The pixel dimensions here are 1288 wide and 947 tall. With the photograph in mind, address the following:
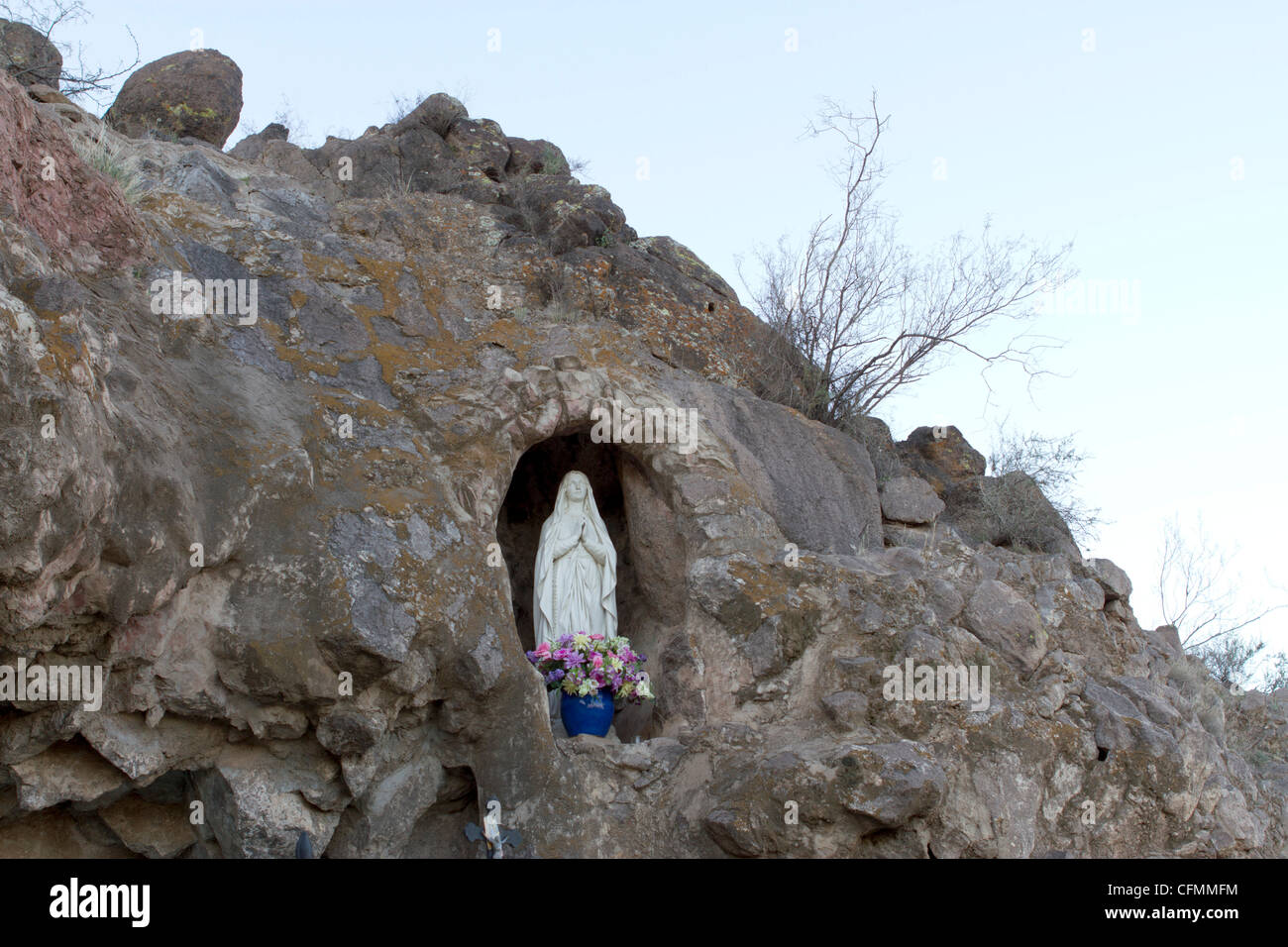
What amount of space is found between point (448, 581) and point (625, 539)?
2914mm

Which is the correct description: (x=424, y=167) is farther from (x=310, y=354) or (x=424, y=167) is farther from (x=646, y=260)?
(x=310, y=354)

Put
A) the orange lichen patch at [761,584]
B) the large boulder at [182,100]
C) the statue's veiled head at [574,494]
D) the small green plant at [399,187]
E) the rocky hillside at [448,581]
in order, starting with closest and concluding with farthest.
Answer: the rocky hillside at [448,581]
the orange lichen patch at [761,584]
the statue's veiled head at [574,494]
the small green plant at [399,187]
the large boulder at [182,100]

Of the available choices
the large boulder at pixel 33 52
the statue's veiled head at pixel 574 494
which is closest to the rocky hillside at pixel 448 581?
the statue's veiled head at pixel 574 494

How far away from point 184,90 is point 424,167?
2.55 meters

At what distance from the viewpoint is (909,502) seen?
1094 centimetres

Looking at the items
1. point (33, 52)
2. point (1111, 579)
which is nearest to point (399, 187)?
point (33, 52)

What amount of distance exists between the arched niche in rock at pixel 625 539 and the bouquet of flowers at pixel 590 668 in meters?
0.29

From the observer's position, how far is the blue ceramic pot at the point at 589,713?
801 centimetres

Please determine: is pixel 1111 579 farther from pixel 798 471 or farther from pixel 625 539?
pixel 625 539

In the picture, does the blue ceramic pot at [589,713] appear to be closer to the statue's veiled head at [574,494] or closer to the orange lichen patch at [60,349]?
the statue's veiled head at [574,494]

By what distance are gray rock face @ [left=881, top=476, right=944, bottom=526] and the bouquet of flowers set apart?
145 inches

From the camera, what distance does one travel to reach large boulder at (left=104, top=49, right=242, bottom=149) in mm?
11930

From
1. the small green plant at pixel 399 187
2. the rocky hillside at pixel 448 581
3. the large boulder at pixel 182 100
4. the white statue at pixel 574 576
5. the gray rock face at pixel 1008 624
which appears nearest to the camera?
the rocky hillside at pixel 448 581
